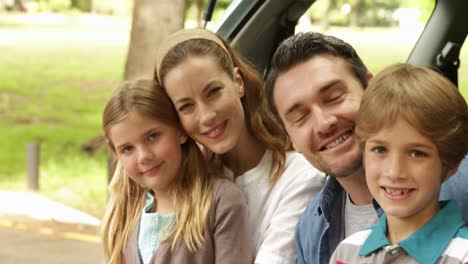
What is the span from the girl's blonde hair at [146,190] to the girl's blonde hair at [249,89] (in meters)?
0.10

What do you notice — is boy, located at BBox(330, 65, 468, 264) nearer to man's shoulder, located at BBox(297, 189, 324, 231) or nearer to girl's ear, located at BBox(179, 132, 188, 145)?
man's shoulder, located at BBox(297, 189, 324, 231)

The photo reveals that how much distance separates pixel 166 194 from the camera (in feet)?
9.53

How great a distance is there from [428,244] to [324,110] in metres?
0.56

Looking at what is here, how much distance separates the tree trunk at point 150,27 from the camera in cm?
661

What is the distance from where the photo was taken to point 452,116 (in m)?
1.93

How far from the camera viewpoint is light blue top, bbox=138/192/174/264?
2.81 meters

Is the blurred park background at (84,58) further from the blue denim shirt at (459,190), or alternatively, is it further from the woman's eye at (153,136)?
the woman's eye at (153,136)

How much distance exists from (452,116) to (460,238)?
28cm

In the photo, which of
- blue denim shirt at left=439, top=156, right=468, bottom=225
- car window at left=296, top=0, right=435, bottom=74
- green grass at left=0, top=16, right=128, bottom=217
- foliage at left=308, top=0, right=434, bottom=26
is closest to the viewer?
blue denim shirt at left=439, top=156, right=468, bottom=225

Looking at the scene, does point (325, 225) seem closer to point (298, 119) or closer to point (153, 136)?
point (298, 119)

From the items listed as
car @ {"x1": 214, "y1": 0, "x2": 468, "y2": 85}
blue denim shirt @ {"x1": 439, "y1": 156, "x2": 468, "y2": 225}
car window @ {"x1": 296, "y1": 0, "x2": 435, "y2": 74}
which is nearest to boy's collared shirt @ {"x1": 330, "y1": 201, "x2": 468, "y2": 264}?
blue denim shirt @ {"x1": 439, "y1": 156, "x2": 468, "y2": 225}

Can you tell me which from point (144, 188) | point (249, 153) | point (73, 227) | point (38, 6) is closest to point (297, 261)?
point (249, 153)

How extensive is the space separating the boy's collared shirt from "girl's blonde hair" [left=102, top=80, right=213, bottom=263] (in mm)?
787

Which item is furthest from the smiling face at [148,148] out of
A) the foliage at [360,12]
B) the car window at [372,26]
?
the foliage at [360,12]
